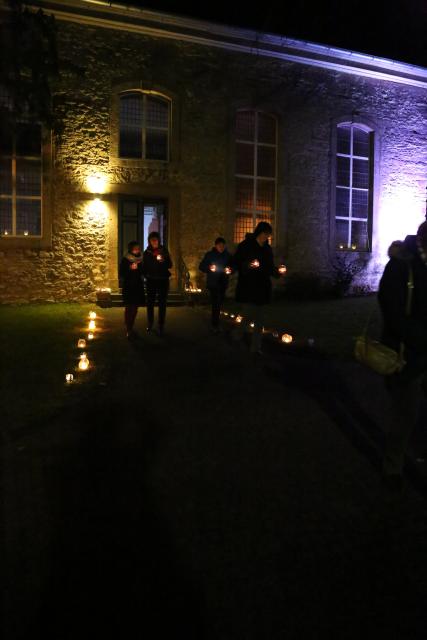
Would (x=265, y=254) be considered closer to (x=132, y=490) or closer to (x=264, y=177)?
(x=132, y=490)

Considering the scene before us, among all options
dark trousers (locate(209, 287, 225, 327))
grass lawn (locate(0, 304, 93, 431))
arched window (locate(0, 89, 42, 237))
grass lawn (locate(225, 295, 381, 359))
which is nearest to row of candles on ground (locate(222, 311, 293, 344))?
grass lawn (locate(225, 295, 381, 359))

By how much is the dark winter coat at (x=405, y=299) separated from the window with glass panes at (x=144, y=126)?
14.1 m

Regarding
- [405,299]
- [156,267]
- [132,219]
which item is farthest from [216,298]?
[132,219]

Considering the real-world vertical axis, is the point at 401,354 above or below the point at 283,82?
below

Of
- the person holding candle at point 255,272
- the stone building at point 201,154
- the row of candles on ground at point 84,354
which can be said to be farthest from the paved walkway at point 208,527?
the stone building at point 201,154

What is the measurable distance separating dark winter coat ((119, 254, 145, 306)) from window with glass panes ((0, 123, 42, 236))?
7.10 m

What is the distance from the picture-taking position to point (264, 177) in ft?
61.2

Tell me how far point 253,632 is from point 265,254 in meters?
6.53

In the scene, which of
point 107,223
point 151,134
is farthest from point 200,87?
point 107,223

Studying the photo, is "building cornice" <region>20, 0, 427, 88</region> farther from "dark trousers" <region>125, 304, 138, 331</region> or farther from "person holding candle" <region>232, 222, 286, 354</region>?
"person holding candle" <region>232, 222, 286, 354</region>

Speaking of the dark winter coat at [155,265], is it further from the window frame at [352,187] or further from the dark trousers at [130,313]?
the window frame at [352,187]

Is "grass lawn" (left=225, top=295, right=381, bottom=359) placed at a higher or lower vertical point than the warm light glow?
lower

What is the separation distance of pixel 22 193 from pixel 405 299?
14.1 metres

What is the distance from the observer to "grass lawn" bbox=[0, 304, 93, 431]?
19.7ft
